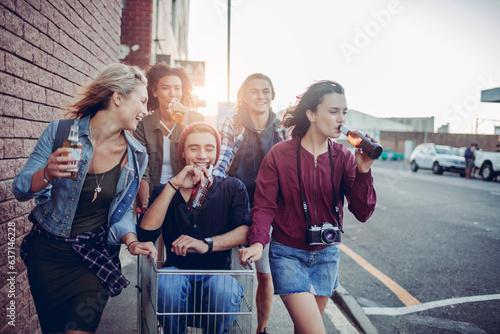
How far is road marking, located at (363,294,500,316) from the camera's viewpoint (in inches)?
156

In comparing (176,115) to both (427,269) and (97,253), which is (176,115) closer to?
(97,253)

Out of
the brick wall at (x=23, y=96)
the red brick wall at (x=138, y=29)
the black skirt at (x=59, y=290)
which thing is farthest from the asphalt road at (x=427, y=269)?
the red brick wall at (x=138, y=29)

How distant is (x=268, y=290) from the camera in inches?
125

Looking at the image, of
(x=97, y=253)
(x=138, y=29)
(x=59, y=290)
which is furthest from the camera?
(x=138, y=29)

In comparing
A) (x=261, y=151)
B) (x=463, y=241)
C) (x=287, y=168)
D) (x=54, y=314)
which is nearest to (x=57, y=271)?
(x=54, y=314)

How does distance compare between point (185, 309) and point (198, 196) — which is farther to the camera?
point (198, 196)

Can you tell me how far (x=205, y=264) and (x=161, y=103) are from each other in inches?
75.5

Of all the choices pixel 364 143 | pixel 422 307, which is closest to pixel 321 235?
pixel 364 143

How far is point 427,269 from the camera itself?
17.4 feet

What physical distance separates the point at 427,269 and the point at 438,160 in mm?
19923

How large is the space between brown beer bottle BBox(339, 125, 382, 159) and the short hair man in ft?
3.67

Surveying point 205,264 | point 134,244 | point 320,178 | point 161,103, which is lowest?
point 205,264

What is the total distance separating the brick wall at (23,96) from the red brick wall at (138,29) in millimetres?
4741

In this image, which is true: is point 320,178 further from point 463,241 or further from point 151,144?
point 463,241
